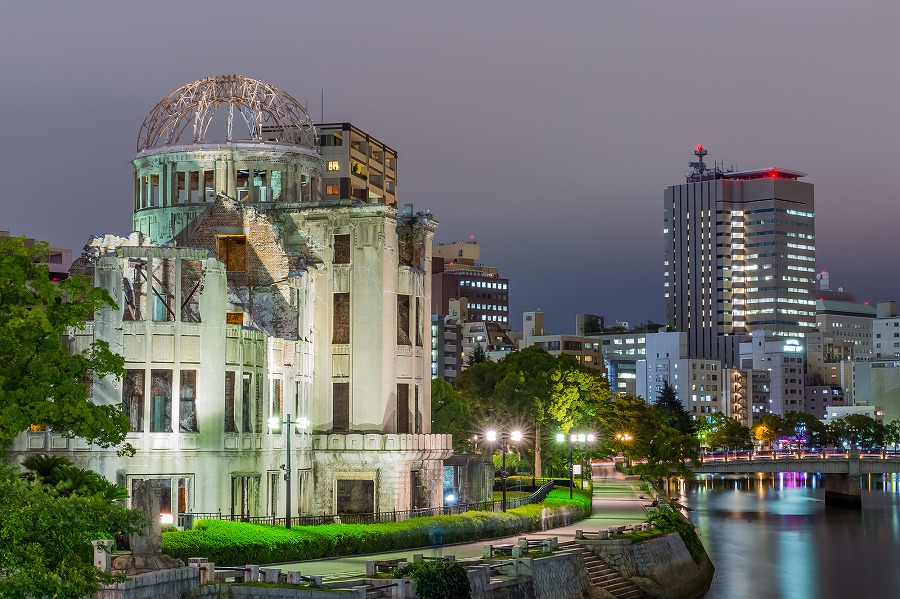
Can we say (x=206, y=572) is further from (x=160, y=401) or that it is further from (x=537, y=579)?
(x=160, y=401)

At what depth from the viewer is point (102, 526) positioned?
37.8m

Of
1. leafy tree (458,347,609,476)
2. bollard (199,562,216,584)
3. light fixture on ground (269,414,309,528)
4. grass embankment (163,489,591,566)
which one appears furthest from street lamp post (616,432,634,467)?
bollard (199,562,216,584)

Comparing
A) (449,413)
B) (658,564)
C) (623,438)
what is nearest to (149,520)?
(658,564)

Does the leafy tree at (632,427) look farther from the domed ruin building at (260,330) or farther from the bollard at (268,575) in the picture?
the bollard at (268,575)

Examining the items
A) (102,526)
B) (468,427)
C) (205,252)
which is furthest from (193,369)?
(468,427)

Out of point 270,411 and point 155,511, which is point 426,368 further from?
point 155,511

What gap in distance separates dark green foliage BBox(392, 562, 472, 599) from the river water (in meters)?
35.6

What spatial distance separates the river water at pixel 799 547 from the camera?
3445 inches

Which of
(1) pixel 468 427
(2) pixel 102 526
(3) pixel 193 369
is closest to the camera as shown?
(2) pixel 102 526

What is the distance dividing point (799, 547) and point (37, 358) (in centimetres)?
7892

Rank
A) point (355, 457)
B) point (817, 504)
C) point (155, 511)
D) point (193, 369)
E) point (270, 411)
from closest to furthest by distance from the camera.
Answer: point (155, 511), point (193, 369), point (270, 411), point (355, 457), point (817, 504)

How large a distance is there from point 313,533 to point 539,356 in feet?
209

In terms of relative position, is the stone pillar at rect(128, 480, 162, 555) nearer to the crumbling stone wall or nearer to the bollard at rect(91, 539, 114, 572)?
the bollard at rect(91, 539, 114, 572)

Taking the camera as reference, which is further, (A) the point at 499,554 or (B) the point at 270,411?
(B) the point at 270,411
